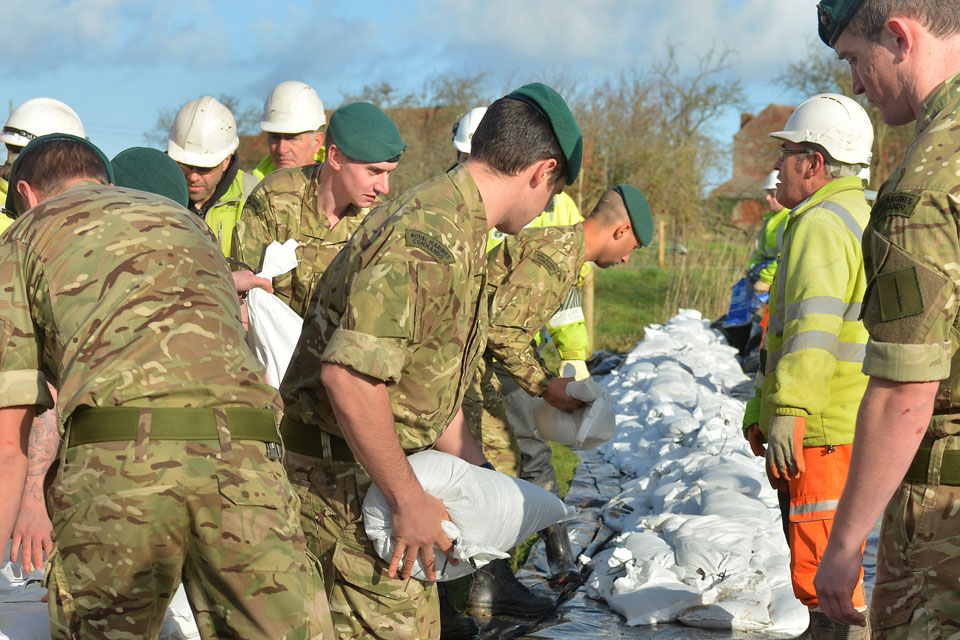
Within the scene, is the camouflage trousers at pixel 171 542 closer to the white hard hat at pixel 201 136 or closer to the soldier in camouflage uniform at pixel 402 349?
the soldier in camouflage uniform at pixel 402 349

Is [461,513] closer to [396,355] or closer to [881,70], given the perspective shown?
[396,355]

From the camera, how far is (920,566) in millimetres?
1799

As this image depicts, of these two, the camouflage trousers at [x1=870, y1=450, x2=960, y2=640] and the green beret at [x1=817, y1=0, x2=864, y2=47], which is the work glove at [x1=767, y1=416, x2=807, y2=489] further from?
the green beret at [x1=817, y1=0, x2=864, y2=47]

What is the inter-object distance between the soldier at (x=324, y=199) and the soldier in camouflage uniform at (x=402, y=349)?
1433 mm

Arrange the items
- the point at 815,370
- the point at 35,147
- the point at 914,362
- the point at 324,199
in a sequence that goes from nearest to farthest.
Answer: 1. the point at 914,362
2. the point at 35,147
3. the point at 815,370
4. the point at 324,199

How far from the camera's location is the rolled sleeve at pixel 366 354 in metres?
2.10

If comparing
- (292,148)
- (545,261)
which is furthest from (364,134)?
(292,148)

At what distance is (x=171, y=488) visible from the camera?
2016 millimetres

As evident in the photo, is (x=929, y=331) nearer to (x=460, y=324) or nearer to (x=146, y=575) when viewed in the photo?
(x=460, y=324)

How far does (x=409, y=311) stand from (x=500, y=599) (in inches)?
89.4

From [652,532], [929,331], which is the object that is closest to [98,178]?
[929,331]

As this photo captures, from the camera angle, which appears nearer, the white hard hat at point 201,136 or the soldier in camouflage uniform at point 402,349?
the soldier in camouflage uniform at point 402,349

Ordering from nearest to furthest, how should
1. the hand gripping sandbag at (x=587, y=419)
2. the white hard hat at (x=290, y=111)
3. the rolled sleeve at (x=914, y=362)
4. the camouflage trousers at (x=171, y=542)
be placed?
the rolled sleeve at (x=914, y=362), the camouflage trousers at (x=171, y=542), the hand gripping sandbag at (x=587, y=419), the white hard hat at (x=290, y=111)

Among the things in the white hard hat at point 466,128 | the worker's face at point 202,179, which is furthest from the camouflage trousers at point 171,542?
the white hard hat at point 466,128
